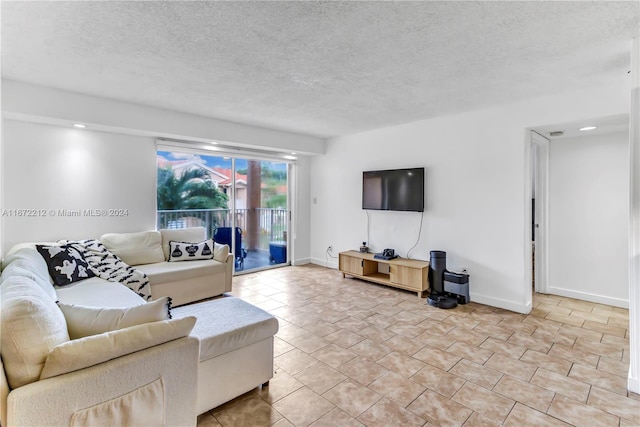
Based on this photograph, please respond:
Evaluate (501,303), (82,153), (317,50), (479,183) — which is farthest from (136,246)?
(501,303)

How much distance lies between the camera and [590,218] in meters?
3.89

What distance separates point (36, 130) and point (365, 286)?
4.62 m

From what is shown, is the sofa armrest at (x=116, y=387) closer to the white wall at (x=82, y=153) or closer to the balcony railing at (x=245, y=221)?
the white wall at (x=82, y=153)

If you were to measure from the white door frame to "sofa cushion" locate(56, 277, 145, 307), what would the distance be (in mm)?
5023

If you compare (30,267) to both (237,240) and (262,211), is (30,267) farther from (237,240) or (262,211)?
(262,211)

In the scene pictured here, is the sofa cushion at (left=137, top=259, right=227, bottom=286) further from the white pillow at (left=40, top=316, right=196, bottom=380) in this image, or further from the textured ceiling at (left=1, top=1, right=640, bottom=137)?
the white pillow at (left=40, top=316, right=196, bottom=380)

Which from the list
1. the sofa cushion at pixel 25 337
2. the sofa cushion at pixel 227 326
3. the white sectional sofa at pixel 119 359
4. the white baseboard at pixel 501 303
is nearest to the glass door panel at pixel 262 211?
the sofa cushion at pixel 227 326

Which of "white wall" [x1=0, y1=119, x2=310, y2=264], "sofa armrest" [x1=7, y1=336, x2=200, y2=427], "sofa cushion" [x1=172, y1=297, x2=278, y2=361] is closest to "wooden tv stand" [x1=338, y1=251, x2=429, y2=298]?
"sofa cushion" [x1=172, y1=297, x2=278, y2=361]

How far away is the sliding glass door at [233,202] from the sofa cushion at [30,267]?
5.97 feet

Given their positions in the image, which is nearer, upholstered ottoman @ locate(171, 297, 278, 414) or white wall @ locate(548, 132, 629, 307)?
upholstered ottoman @ locate(171, 297, 278, 414)

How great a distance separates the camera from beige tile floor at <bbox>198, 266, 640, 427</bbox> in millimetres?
1878

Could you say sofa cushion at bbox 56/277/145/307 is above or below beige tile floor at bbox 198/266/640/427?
above

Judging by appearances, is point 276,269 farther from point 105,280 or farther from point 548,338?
point 548,338

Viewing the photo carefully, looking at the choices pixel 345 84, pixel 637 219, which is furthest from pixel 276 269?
pixel 637 219
